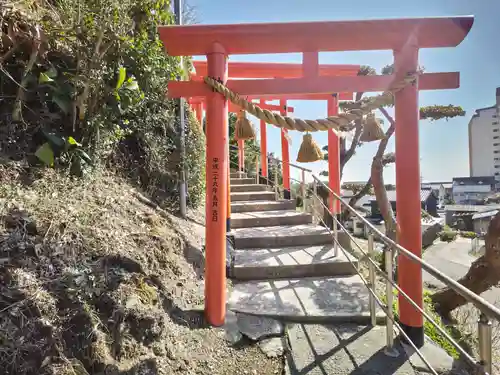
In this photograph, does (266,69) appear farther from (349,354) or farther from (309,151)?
(349,354)

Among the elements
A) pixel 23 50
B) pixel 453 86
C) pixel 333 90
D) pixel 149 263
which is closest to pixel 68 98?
pixel 23 50

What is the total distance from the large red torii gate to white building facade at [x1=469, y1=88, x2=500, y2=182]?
1023 inches

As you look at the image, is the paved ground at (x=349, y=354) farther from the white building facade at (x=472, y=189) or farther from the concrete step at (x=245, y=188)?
the white building facade at (x=472, y=189)

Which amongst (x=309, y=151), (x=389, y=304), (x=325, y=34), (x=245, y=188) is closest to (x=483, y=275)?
(x=389, y=304)

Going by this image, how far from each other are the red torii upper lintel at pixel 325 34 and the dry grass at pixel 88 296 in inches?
62.4

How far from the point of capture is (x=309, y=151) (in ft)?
15.7

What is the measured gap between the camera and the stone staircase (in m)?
2.83

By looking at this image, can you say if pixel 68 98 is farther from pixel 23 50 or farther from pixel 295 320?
pixel 295 320

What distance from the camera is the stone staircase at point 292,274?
283cm

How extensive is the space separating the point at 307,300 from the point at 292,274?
593 millimetres

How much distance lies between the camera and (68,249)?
2.10m

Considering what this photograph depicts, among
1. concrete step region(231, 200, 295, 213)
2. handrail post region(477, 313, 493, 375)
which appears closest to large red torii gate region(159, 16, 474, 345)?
handrail post region(477, 313, 493, 375)

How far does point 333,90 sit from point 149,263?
2.20 m

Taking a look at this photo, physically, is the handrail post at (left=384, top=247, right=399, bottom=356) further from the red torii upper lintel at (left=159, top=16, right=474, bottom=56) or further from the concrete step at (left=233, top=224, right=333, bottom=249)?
the concrete step at (left=233, top=224, right=333, bottom=249)
